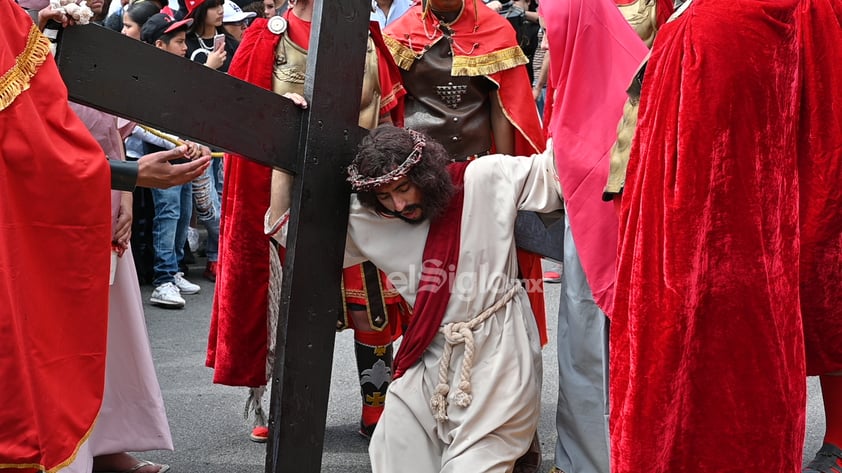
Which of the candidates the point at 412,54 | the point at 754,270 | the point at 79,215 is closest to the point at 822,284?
the point at 754,270

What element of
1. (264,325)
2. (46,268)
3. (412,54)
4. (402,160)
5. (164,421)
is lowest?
(164,421)

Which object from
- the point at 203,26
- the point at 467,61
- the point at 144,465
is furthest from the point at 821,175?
the point at 203,26

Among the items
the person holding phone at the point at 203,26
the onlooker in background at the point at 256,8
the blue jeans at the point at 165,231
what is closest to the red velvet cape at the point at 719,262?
the person holding phone at the point at 203,26

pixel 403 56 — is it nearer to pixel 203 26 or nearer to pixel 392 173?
pixel 392 173

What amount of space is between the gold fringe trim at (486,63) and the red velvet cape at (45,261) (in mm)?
1987

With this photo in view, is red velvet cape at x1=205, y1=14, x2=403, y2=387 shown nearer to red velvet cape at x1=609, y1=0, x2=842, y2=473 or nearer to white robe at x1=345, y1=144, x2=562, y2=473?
white robe at x1=345, y1=144, x2=562, y2=473

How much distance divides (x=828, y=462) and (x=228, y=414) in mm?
2662

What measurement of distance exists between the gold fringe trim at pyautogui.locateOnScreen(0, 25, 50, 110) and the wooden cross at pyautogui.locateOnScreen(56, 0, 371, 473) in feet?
1.26

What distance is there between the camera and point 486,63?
4574 mm

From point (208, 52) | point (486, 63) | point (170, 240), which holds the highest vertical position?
point (208, 52)

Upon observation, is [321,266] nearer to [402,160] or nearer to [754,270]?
[402,160]

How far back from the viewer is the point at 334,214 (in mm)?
3156

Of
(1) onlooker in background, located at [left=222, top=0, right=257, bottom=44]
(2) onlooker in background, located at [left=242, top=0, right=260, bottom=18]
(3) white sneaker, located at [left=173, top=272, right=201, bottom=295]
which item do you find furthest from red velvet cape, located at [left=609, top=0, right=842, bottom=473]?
(2) onlooker in background, located at [left=242, top=0, right=260, bottom=18]

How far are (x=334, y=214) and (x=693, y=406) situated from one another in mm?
1127
